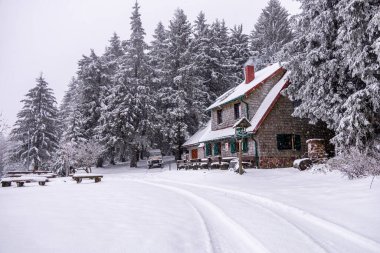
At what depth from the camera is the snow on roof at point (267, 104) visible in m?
22.7

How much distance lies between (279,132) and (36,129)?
3166 centimetres

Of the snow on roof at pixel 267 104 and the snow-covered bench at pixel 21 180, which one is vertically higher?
the snow on roof at pixel 267 104

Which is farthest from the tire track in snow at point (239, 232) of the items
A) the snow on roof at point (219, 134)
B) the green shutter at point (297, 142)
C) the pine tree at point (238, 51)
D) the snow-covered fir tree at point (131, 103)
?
the pine tree at point (238, 51)

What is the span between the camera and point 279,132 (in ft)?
77.1

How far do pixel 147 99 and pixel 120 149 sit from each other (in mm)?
7012

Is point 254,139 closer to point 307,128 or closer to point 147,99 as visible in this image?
point 307,128

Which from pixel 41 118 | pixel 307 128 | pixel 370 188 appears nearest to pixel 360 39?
pixel 370 188

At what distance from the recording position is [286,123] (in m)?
23.8

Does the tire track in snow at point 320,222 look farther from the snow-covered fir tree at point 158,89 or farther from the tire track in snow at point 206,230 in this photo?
the snow-covered fir tree at point 158,89

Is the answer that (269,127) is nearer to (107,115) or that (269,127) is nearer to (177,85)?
(177,85)

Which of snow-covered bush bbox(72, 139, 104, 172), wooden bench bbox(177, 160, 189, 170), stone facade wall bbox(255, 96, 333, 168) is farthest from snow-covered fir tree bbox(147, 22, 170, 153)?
stone facade wall bbox(255, 96, 333, 168)

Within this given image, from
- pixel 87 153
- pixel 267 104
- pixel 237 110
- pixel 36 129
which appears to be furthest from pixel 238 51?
pixel 36 129

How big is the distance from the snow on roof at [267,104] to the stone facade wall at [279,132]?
560mm

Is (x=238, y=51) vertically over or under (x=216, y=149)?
over
